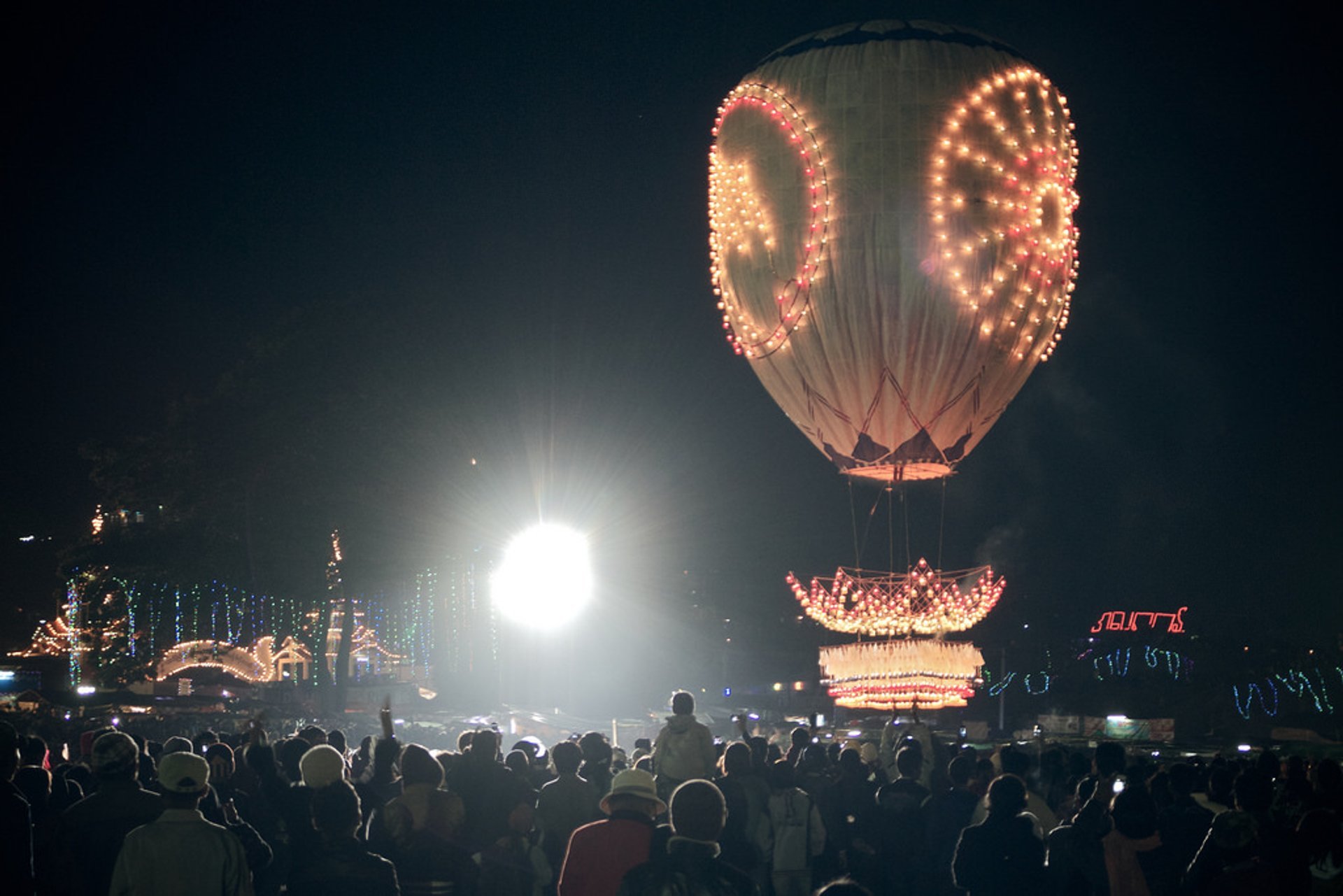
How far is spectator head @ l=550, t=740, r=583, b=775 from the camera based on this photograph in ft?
31.7

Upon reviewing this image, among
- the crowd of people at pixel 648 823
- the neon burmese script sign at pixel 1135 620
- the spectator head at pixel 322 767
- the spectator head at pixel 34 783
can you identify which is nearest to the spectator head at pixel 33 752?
the crowd of people at pixel 648 823

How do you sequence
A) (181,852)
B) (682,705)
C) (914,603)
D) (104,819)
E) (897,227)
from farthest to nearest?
(914,603) → (897,227) → (682,705) → (104,819) → (181,852)

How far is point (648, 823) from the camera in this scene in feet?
22.9

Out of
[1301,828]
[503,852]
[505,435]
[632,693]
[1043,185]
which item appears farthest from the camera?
[632,693]

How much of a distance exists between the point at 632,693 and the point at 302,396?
63.3 ft

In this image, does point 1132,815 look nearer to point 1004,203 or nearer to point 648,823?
point 648,823

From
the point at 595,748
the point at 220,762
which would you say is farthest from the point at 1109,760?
the point at 220,762

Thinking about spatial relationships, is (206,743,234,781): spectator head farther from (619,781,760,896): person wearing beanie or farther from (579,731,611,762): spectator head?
(619,781,760,896): person wearing beanie

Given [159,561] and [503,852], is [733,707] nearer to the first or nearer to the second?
[159,561]

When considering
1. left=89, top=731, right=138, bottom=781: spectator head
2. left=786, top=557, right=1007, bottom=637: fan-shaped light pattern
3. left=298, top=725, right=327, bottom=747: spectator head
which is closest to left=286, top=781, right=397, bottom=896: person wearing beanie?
left=89, top=731, right=138, bottom=781: spectator head

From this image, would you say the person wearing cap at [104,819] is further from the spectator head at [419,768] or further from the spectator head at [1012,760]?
the spectator head at [1012,760]

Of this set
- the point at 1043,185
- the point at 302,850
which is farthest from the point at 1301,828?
the point at 1043,185

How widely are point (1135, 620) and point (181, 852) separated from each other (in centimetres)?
4348

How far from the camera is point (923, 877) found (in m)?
10.0
